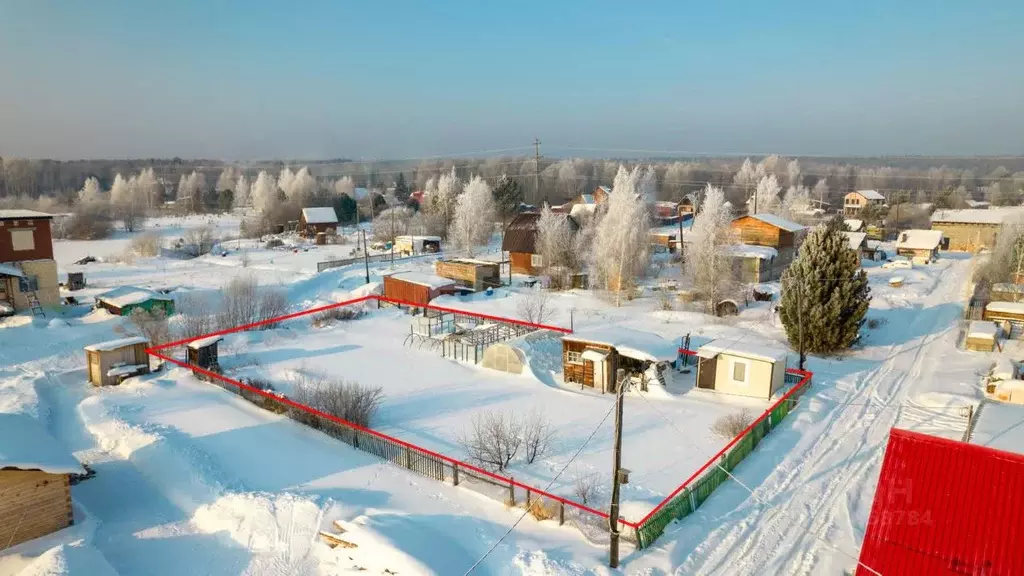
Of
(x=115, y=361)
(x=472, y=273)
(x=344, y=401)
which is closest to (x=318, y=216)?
(x=472, y=273)

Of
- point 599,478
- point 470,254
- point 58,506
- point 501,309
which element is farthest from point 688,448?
point 470,254

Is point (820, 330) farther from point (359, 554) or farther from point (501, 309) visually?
point (359, 554)

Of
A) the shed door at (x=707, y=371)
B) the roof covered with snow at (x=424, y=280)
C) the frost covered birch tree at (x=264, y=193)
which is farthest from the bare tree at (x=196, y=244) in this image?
the shed door at (x=707, y=371)

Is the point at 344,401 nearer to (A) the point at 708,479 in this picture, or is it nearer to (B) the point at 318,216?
(A) the point at 708,479

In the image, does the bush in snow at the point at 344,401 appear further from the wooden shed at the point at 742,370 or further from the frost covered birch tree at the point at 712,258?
the frost covered birch tree at the point at 712,258

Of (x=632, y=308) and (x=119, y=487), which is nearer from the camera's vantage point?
(x=119, y=487)

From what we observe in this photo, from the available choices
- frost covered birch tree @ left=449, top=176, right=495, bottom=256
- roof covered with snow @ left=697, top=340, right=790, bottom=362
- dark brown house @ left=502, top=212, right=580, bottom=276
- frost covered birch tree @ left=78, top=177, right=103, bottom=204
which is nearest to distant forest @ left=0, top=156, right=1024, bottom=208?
frost covered birch tree @ left=78, top=177, right=103, bottom=204

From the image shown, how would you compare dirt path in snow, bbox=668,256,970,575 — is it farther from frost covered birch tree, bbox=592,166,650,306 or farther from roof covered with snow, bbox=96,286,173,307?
roof covered with snow, bbox=96,286,173,307
